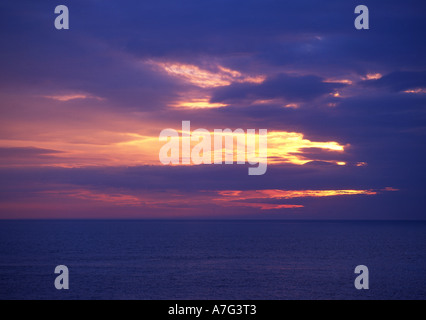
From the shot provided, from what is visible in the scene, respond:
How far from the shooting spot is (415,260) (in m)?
86.9

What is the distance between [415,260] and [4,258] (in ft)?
263

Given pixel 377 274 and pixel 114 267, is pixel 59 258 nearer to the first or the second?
pixel 114 267

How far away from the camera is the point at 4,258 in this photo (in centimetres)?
8731
